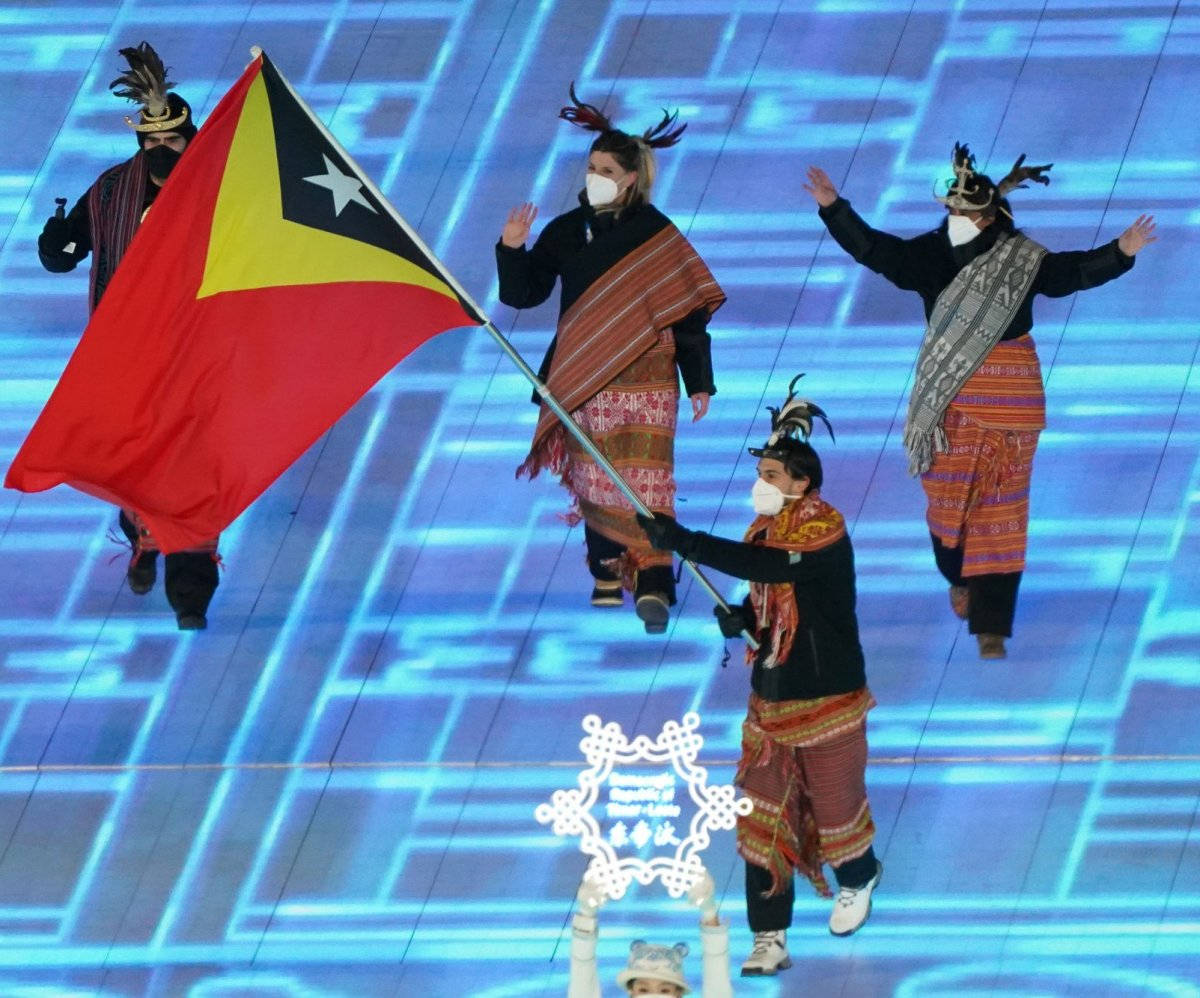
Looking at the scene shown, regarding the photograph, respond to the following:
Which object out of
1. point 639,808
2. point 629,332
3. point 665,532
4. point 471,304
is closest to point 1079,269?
point 629,332

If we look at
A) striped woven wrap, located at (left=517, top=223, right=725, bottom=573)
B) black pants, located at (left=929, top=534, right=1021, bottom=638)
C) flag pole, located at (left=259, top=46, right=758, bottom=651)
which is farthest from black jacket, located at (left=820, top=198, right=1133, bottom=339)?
flag pole, located at (left=259, top=46, right=758, bottom=651)

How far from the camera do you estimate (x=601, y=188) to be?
22.8ft

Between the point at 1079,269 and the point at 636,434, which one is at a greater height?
the point at 1079,269

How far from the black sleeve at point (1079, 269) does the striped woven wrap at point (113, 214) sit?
86.7 inches

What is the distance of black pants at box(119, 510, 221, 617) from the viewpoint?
24.1 ft

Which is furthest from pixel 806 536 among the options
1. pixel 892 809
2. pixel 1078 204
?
pixel 1078 204

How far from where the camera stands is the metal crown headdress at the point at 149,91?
7051mm

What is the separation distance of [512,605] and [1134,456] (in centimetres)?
166

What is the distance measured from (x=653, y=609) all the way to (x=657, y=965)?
1847 millimetres

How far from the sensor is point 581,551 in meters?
7.60

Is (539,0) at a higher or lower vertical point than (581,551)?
higher

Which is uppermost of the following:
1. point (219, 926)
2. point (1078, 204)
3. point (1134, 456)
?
point (1078, 204)

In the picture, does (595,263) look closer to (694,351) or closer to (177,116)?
(694,351)

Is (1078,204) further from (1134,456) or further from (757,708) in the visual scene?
(757,708)
